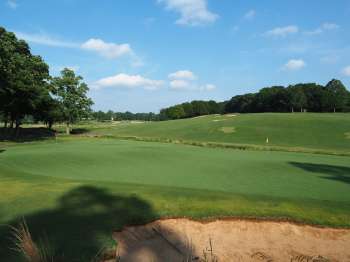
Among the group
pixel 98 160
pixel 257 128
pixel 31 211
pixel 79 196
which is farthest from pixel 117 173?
pixel 257 128

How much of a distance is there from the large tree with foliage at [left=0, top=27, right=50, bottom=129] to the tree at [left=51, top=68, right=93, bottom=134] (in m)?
24.7

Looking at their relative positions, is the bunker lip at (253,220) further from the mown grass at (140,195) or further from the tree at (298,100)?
the tree at (298,100)

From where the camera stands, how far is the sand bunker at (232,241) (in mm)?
7598

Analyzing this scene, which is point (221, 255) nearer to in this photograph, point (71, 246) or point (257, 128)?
point (71, 246)

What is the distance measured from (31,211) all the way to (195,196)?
4.95 meters

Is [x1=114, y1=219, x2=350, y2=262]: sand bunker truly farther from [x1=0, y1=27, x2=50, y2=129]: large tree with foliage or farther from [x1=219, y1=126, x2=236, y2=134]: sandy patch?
[x1=219, y1=126, x2=236, y2=134]: sandy patch

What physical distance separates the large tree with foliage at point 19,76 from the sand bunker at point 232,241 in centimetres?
3353

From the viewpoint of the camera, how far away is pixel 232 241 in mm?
8531

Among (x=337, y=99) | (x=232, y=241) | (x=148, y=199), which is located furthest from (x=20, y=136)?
(x=337, y=99)

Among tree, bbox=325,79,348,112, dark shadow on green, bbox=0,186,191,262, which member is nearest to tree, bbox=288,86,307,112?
tree, bbox=325,79,348,112

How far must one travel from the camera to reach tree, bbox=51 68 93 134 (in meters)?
75.9

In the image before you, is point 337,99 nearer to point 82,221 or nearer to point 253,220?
point 253,220

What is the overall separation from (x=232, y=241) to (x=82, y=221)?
12.3 feet

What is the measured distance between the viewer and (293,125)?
63594 millimetres
